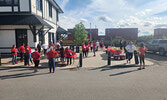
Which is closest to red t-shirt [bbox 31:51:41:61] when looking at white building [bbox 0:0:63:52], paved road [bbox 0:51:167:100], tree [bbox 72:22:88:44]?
paved road [bbox 0:51:167:100]

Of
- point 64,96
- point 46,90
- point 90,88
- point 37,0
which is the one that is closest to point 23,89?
point 46,90

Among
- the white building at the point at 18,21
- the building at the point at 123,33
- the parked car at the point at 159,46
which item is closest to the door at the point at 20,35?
the white building at the point at 18,21

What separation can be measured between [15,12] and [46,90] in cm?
1087

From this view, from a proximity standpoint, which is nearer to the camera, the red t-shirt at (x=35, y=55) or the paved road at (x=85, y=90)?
the paved road at (x=85, y=90)

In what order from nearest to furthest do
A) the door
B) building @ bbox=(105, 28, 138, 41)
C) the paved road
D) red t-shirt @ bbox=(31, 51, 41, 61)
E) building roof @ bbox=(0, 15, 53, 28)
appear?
the paved road, red t-shirt @ bbox=(31, 51, 41, 61), building roof @ bbox=(0, 15, 53, 28), the door, building @ bbox=(105, 28, 138, 41)

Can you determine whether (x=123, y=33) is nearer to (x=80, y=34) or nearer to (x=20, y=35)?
(x=80, y=34)

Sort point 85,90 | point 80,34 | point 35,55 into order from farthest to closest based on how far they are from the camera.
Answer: point 80,34 < point 35,55 < point 85,90

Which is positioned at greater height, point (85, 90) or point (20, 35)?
point (20, 35)

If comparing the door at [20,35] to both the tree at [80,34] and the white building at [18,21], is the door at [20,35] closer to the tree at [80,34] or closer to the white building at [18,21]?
the white building at [18,21]

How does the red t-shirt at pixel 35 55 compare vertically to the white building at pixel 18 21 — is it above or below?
below

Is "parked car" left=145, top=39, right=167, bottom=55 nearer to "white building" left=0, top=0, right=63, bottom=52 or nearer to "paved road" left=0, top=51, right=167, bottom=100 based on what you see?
"paved road" left=0, top=51, right=167, bottom=100

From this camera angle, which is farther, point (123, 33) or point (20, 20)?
point (123, 33)

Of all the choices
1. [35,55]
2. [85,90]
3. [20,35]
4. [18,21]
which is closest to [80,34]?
[20,35]

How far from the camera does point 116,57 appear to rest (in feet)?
36.0
